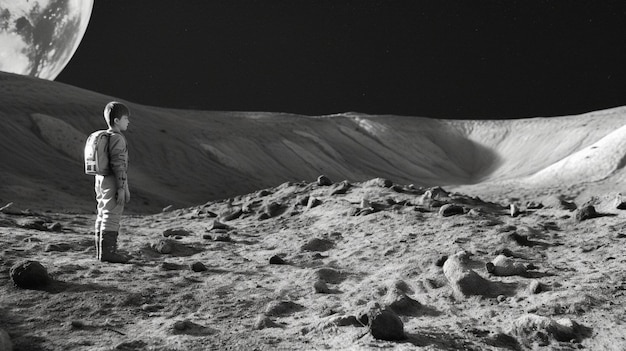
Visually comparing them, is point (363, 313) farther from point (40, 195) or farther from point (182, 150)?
point (182, 150)

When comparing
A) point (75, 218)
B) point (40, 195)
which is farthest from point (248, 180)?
point (75, 218)

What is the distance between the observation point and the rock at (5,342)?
9.11 feet

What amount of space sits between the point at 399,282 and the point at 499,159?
4400 cm

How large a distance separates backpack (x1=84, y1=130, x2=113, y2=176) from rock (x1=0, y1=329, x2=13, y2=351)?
208cm

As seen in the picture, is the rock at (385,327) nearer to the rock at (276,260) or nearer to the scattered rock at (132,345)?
the scattered rock at (132,345)

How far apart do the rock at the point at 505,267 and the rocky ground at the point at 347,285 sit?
0.01 m

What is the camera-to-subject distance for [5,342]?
9.23 ft

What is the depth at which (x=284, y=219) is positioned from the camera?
7.61 m

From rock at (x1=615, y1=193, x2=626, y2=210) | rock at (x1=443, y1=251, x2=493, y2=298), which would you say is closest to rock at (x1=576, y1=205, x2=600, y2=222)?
rock at (x1=615, y1=193, x2=626, y2=210)

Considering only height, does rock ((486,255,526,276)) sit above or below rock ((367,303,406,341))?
above

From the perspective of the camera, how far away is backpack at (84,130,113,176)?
4.72m

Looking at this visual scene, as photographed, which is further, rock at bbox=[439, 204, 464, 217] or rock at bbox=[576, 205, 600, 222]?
rock at bbox=[439, 204, 464, 217]

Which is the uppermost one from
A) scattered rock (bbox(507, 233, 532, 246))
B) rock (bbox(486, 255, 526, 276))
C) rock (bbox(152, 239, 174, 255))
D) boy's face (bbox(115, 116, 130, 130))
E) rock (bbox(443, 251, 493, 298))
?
boy's face (bbox(115, 116, 130, 130))

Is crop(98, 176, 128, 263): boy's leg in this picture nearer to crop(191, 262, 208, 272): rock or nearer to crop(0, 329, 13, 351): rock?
crop(191, 262, 208, 272): rock
